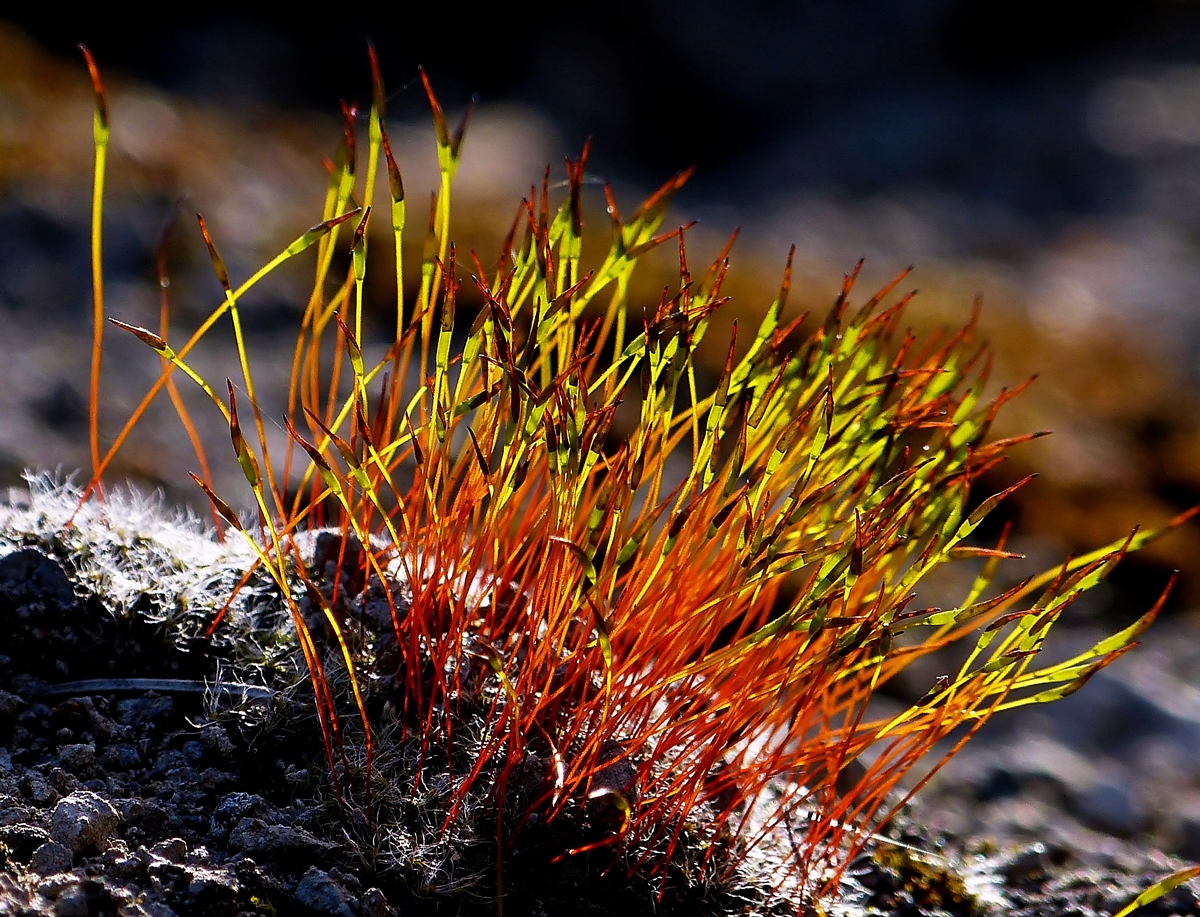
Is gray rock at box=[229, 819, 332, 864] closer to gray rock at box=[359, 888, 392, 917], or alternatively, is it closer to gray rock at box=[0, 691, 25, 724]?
gray rock at box=[359, 888, 392, 917]

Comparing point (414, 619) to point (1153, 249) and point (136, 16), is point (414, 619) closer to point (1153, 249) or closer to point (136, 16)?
point (1153, 249)

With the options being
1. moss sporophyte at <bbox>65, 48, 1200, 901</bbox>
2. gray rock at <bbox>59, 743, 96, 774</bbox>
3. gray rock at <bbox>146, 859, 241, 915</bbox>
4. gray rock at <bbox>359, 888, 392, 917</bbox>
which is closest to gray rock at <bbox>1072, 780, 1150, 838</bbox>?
moss sporophyte at <bbox>65, 48, 1200, 901</bbox>

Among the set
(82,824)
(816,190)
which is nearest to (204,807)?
(82,824)

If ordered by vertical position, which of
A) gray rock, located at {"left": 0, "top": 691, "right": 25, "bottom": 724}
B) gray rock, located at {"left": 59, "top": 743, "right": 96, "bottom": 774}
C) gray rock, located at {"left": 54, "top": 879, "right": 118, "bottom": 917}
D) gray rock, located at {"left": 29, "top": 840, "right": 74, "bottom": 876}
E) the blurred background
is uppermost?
the blurred background

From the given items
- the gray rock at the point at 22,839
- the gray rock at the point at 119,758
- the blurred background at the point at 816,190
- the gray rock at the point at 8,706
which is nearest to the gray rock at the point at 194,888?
the gray rock at the point at 22,839

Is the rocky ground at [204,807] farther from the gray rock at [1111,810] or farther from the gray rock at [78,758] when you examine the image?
the gray rock at [1111,810]

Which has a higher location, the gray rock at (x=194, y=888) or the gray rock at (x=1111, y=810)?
the gray rock at (x=1111, y=810)

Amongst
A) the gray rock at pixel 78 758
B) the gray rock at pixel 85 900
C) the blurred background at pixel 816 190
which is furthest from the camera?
the blurred background at pixel 816 190
